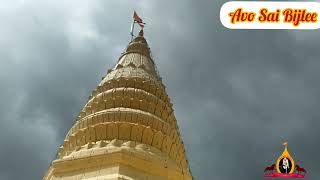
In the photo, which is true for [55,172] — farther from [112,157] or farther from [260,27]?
[260,27]

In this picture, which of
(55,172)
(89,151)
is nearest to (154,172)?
(89,151)

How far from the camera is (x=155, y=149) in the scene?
28.3 m

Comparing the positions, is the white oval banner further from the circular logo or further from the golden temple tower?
the golden temple tower

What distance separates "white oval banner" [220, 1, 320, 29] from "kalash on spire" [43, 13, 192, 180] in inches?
327

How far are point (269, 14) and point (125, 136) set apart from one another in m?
10.2

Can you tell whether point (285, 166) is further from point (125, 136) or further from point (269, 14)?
point (125, 136)

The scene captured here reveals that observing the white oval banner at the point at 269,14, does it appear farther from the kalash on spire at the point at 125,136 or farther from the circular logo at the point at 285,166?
the kalash on spire at the point at 125,136

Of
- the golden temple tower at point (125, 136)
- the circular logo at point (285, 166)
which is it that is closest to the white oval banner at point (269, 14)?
the circular logo at point (285, 166)

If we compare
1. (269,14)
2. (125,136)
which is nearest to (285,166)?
(269,14)

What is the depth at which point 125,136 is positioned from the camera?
2844 centimetres

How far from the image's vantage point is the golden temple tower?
26422 millimetres

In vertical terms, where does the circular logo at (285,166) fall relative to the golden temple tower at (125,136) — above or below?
below

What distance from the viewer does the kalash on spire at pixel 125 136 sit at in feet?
86.7

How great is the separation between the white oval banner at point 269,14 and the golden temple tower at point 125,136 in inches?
327
